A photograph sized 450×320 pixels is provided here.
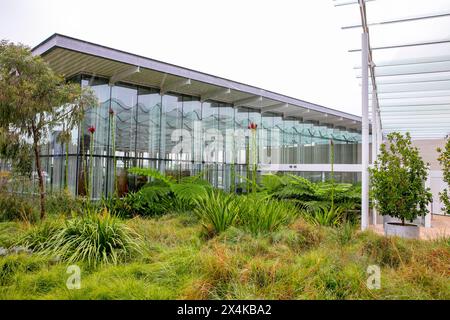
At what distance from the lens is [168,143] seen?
1088 centimetres

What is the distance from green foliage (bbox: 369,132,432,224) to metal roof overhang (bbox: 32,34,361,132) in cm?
657

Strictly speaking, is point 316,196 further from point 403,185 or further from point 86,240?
point 86,240

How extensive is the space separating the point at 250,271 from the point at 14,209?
5263 mm

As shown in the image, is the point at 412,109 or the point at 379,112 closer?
the point at 412,109

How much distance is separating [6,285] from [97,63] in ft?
22.8

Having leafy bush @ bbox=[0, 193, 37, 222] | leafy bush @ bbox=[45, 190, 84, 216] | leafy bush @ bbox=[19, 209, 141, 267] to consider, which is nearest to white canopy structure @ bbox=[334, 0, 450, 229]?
leafy bush @ bbox=[19, 209, 141, 267]

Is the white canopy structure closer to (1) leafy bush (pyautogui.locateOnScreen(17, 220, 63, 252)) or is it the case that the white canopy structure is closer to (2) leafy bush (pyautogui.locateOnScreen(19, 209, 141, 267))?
(2) leafy bush (pyautogui.locateOnScreen(19, 209, 141, 267))

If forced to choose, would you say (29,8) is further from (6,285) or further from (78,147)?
(6,285)

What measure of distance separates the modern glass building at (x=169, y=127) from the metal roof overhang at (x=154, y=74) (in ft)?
0.08

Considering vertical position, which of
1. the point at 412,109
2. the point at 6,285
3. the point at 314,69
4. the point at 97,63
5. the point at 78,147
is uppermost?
the point at 314,69

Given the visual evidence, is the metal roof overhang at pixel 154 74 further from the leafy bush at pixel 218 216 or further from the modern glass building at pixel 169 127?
the leafy bush at pixel 218 216

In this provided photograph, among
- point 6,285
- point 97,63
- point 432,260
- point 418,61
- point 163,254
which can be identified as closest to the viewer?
point 6,285

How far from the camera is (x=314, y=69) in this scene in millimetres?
12492
